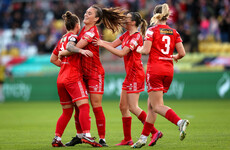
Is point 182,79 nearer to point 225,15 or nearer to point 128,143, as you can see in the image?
point 225,15

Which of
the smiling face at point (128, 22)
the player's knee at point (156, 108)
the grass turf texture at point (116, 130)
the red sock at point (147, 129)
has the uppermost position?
the smiling face at point (128, 22)

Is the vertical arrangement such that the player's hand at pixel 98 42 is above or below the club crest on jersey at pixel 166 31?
below

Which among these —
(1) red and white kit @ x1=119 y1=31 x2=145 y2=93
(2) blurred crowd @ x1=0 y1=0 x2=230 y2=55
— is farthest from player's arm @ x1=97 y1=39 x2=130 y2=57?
(2) blurred crowd @ x1=0 y1=0 x2=230 y2=55

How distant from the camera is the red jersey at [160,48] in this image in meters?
7.53

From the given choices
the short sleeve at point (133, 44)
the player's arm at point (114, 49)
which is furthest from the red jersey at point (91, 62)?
the short sleeve at point (133, 44)

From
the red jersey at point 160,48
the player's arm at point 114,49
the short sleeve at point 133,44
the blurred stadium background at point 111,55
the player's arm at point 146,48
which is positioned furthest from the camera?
the blurred stadium background at point 111,55

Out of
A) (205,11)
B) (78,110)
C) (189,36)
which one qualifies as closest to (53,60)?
(78,110)

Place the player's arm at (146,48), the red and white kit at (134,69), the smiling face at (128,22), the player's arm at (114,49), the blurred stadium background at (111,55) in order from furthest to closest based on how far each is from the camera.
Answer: the blurred stadium background at (111,55), the smiling face at (128,22), the red and white kit at (134,69), the player's arm at (114,49), the player's arm at (146,48)

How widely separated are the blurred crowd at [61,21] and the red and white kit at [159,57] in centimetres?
1293

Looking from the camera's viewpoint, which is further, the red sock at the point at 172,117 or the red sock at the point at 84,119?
the red sock at the point at 84,119

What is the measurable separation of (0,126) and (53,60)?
4.29 meters

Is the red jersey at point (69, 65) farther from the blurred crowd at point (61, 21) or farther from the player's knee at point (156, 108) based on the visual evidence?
the blurred crowd at point (61, 21)

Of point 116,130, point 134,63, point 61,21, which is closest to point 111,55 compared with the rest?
point 61,21

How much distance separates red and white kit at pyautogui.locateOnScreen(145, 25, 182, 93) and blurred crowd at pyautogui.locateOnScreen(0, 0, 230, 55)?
Answer: 12925 mm
